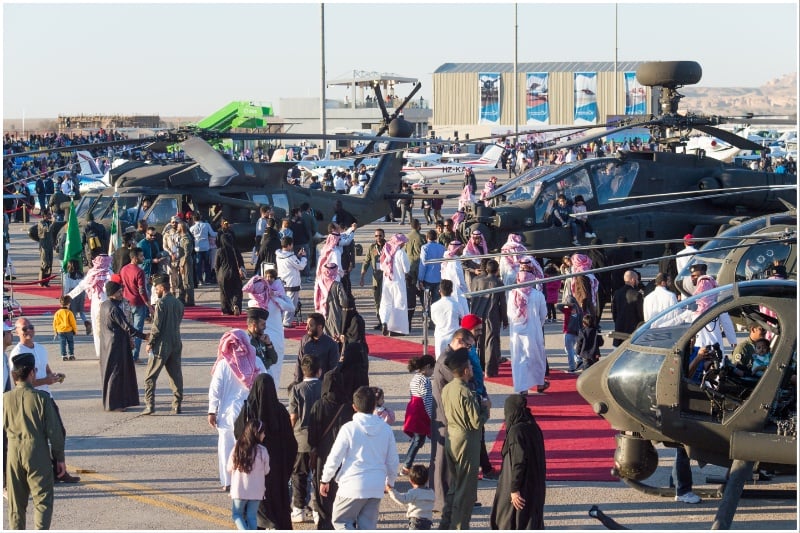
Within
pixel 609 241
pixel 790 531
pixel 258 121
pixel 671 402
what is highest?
pixel 258 121

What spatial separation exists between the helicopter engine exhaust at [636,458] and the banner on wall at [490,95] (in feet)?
267

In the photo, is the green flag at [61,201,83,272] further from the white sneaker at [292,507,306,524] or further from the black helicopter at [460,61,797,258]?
the white sneaker at [292,507,306,524]

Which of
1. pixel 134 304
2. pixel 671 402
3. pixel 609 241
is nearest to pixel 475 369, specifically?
pixel 671 402

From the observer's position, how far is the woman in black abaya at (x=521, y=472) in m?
8.12

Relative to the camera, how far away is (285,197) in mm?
23031

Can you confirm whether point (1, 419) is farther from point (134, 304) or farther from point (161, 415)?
point (134, 304)

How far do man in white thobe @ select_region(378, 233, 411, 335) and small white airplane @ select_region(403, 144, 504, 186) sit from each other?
92.9ft

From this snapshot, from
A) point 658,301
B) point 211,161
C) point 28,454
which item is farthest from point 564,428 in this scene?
point 211,161

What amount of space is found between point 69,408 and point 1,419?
437 cm

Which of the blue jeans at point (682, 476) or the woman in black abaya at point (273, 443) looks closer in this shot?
the woman in black abaya at point (273, 443)

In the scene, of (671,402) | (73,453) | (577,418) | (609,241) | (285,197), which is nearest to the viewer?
(671,402)

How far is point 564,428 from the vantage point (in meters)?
11.9

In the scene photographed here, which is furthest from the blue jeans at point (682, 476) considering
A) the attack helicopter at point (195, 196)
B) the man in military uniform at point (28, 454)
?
the attack helicopter at point (195, 196)

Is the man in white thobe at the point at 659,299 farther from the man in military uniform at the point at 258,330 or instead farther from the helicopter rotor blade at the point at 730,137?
the man in military uniform at the point at 258,330
